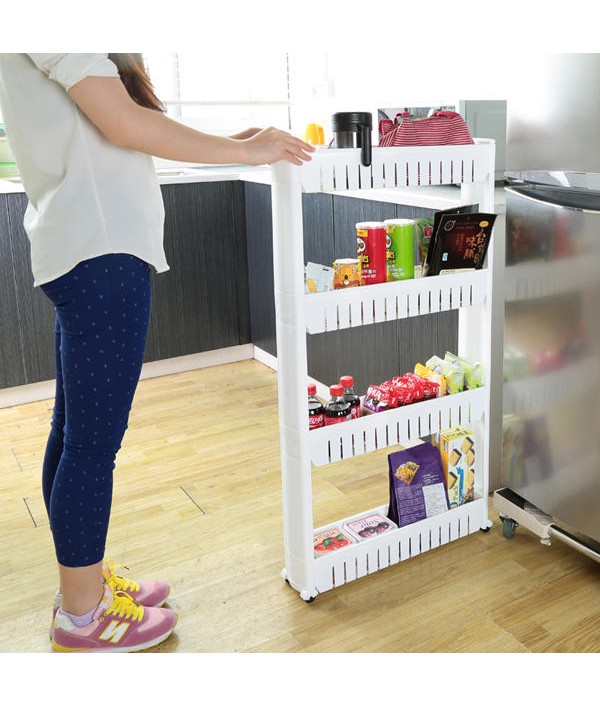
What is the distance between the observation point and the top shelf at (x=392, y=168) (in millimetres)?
1468

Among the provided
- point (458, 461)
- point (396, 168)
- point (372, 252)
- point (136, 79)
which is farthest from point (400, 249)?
point (136, 79)

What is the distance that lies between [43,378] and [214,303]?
29.6 inches

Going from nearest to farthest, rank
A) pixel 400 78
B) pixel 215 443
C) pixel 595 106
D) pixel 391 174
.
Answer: pixel 595 106 < pixel 391 174 < pixel 215 443 < pixel 400 78

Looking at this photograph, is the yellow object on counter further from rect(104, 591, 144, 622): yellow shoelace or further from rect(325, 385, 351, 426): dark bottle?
rect(104, 591, 144, 622): yellow shoelace

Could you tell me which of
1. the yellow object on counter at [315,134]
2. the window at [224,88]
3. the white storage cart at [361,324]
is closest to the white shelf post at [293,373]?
the white storage cart at [361,324]

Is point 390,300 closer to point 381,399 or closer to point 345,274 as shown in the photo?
point 345,274

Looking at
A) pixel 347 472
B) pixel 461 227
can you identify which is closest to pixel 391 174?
pixel 461 227

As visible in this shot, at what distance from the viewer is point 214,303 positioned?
3232 millimetres

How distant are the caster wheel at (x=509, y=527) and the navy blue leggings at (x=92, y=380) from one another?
0.97 metres

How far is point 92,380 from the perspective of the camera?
1340 mm

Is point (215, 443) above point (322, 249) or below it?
below

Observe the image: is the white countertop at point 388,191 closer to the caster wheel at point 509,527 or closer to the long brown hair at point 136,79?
the caster wheel at point 509,527

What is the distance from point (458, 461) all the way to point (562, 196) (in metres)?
0.66

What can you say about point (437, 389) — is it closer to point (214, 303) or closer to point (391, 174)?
point (391, 174)
